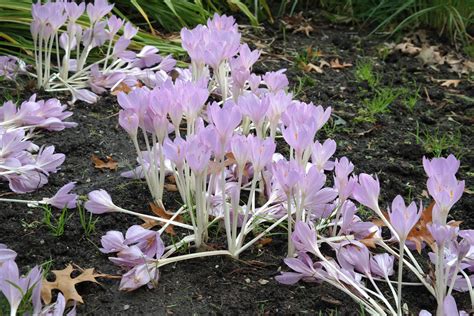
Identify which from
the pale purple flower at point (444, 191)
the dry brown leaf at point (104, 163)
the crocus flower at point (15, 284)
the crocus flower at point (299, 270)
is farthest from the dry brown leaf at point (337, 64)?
the crocus flower at point (15, 284)

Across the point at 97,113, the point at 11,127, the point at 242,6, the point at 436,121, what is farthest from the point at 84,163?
the point at 242,6

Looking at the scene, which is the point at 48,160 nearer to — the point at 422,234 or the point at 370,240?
the point at 370,240

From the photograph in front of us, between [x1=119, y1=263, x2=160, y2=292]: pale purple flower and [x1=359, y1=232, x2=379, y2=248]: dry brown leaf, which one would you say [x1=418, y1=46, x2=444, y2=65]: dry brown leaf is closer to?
[x1=359, y1=232, x2=379, y2=248]: dry brown leaf

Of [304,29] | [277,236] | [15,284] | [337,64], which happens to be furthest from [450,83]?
[15,284]

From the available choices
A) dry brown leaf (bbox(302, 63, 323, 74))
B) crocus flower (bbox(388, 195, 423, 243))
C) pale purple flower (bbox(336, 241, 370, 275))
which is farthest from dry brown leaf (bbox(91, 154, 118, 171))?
dry brown leaf (bbox(302, 63, 323, 74))

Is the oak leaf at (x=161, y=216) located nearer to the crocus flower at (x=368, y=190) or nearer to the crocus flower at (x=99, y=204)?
the crocus flower at (x=99, y=204)

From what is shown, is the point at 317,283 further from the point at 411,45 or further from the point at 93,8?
the point at 411,45
